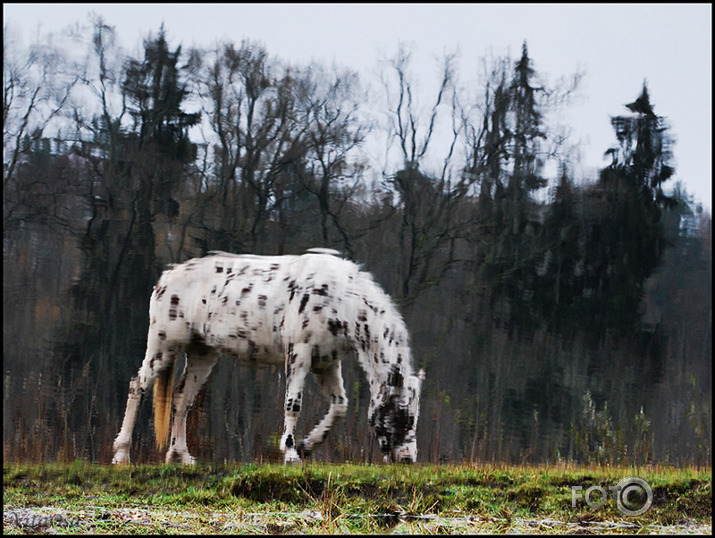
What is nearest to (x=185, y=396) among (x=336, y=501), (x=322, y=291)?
(x=322, y=291)

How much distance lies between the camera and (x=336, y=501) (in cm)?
625

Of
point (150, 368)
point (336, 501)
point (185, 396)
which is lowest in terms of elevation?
point (336, 501)

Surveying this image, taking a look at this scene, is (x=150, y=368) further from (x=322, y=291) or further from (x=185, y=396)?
(x=322, y=291)

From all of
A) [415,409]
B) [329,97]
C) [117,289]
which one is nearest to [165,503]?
[415,409]

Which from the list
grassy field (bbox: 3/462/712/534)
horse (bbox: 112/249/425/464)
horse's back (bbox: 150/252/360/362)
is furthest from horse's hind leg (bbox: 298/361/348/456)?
grassy field (bbox: 3/462/712/534)

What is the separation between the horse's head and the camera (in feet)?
26.7

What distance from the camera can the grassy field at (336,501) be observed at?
226 inches

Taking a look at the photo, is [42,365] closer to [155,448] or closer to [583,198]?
[155,448]

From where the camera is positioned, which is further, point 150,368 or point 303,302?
point 150,368

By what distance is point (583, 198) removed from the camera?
1597cm

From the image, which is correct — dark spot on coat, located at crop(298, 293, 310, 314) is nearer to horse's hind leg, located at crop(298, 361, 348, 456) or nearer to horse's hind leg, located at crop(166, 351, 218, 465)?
horse's hind leg, located at crop(298, 361, 348, 456)

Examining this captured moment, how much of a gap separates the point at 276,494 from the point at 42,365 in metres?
8.56

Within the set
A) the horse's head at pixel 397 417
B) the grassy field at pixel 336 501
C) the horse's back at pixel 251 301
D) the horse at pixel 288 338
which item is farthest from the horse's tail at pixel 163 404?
the horse's head at pixel 397 417

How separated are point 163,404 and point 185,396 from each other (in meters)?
0.28
